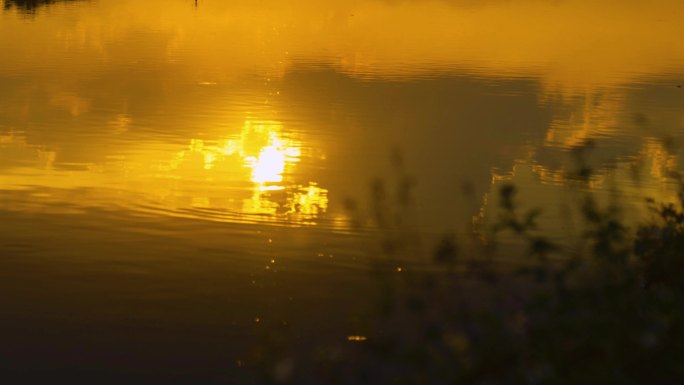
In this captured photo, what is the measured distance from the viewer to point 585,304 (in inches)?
328

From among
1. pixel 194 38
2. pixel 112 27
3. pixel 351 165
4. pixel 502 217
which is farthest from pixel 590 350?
pixel 112 27

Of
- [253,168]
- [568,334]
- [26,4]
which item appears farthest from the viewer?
[26,4]

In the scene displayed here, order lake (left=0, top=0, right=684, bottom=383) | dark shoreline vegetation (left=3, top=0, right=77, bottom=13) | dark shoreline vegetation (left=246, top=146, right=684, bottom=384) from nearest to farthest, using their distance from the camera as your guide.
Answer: dark shoreline vegetation (left=246, top=146, right=684, bottom=384), lake (left=0, top=0, right=684, bottom=383), dark shoreline vegetation (left=3, top=0, right=77, bottom=13)

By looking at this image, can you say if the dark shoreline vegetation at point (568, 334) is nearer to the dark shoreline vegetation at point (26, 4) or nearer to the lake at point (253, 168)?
the lake at point (253, 168)

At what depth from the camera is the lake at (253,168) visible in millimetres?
13539

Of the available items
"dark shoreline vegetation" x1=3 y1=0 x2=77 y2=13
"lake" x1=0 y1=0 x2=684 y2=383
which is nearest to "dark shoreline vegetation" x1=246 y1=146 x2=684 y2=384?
"lake" x1=0 y1=0 x2=684 y2=383

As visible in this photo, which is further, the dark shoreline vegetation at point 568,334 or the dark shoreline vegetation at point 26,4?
the dark shoreline vegetation at point 26,4

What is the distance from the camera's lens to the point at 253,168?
2411 centimetres

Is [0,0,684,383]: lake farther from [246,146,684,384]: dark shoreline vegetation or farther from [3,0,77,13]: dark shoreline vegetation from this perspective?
[3,0,77,13]: dark shoreline vegetation

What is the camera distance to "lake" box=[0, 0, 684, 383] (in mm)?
13539

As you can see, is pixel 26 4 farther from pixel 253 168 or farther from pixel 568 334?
pixel 568 334

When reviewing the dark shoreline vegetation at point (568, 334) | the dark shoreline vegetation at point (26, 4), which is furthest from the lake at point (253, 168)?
the dark shoreline vegetation at point (26, 4)

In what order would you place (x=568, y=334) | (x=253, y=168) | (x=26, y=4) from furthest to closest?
(x=26, y=4)
(x=253, y=168)
(x=568, y=334)

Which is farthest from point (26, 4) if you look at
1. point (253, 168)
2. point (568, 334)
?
point (568, 334)
